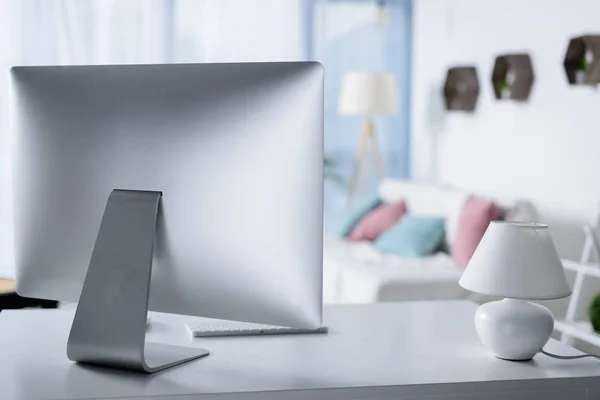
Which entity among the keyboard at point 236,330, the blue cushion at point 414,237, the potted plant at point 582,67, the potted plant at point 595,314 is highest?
the potted plant at point 582,67

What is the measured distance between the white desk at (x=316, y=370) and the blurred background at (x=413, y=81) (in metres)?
2.07

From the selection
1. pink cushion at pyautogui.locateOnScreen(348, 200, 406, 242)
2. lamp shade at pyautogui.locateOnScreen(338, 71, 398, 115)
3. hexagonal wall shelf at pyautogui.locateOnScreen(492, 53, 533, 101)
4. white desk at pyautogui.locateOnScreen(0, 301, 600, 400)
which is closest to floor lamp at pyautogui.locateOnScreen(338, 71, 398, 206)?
lamp shade at pyautogui.locateOnScreen(338, 71, 398, 115)

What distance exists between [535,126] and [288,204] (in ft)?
10.5

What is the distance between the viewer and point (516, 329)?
172 cm

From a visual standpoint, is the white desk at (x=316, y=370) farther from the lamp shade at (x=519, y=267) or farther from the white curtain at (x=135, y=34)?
the white curtain at (x=135, y=34)

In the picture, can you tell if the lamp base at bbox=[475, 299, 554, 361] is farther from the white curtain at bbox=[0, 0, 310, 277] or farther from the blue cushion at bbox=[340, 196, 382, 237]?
the white curtain at bbox=[0, 0, 310, 277]

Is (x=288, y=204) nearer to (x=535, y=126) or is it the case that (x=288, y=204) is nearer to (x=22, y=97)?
(x=22, y=97)

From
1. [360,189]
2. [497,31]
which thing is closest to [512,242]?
[497,31]

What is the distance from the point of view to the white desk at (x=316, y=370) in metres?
1.55

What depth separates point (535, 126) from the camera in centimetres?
451

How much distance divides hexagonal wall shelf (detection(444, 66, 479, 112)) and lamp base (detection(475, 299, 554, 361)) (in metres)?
3.69

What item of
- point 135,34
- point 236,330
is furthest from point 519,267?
point 135,34

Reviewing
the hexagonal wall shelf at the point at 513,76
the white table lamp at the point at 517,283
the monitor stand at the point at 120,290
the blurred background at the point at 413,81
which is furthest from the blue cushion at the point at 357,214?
the monitor stand at the point at 120,290

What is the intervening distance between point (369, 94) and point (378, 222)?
108 cm
